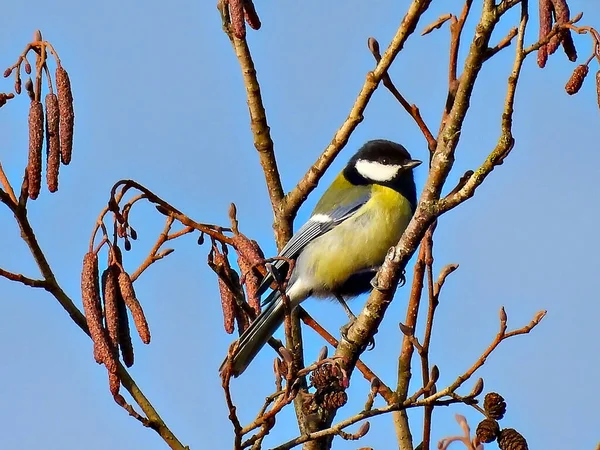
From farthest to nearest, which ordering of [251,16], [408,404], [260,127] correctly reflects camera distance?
[260,127] < [251,16] < [408,404]

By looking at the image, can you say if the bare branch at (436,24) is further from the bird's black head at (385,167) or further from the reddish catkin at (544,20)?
the bird's black head at (385,167)

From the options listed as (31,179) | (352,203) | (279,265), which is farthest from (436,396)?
(352,203)

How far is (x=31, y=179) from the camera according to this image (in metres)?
1.98

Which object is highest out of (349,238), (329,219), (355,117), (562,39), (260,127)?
(329,219)

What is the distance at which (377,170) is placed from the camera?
4277mm

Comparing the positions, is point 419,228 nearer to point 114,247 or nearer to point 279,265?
point 114,247

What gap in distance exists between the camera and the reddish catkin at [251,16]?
2439 mm

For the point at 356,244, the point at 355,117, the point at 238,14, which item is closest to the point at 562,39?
the point at 355,117

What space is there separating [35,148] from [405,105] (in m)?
0.97

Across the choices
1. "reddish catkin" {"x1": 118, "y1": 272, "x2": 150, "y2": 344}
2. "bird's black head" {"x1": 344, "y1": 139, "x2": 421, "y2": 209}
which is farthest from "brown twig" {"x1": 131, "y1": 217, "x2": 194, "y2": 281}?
"bird's black head" {"x1": 344, "y1": 139, "x2": 421, "y2": 209}

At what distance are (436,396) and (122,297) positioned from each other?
752mm

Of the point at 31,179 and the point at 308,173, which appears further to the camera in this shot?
the point at 308,173

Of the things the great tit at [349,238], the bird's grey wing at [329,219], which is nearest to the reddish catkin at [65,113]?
the great tit at [349,238]

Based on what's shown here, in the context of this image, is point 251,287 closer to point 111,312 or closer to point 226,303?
point 226,303
